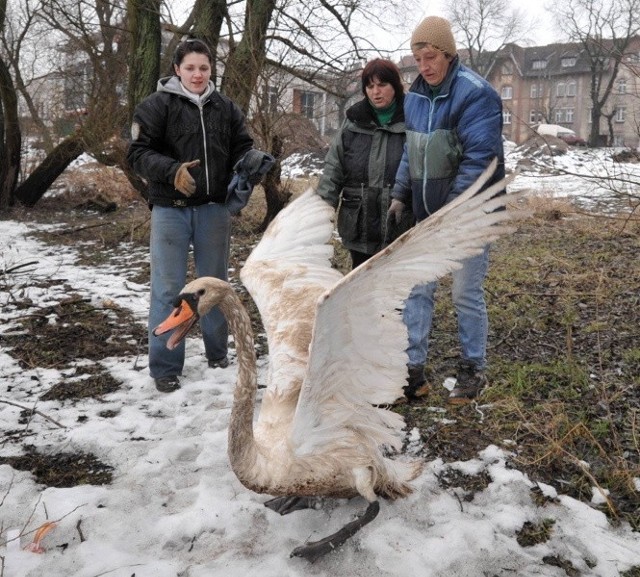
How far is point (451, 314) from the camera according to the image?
5.56 meters

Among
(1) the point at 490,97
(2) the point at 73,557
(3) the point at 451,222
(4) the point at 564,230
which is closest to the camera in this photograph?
(3) the point at 451,222

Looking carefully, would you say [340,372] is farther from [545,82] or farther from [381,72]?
[545,82]

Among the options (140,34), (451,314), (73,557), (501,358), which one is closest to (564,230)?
(451,314)

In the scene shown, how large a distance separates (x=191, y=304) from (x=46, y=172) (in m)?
11.6

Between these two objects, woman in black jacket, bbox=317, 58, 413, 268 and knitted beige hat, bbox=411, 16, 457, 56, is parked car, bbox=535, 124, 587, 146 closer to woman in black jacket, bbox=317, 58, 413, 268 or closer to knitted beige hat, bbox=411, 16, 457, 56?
woman in black jacket, bbox=317, 58, 413, 268

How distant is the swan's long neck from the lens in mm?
2596

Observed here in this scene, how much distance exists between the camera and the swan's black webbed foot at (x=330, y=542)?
2.55 meters

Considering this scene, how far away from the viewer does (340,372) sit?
8.64ft

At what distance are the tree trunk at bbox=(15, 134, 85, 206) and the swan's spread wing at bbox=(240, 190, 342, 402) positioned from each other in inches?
400

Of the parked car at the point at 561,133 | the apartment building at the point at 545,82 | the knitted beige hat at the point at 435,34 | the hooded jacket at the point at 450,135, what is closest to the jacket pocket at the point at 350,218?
the hooded jacket at the point at 450,135

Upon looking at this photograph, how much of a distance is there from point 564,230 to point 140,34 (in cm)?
707

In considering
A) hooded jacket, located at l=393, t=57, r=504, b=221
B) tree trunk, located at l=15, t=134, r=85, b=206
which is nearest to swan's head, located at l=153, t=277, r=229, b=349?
hooded jacket, located at l=393, t=57, r=504, b=221

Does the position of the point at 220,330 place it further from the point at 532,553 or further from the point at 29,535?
the point at 532,553

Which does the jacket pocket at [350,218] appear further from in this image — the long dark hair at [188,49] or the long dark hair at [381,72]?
the long dark hair at [188,49]
